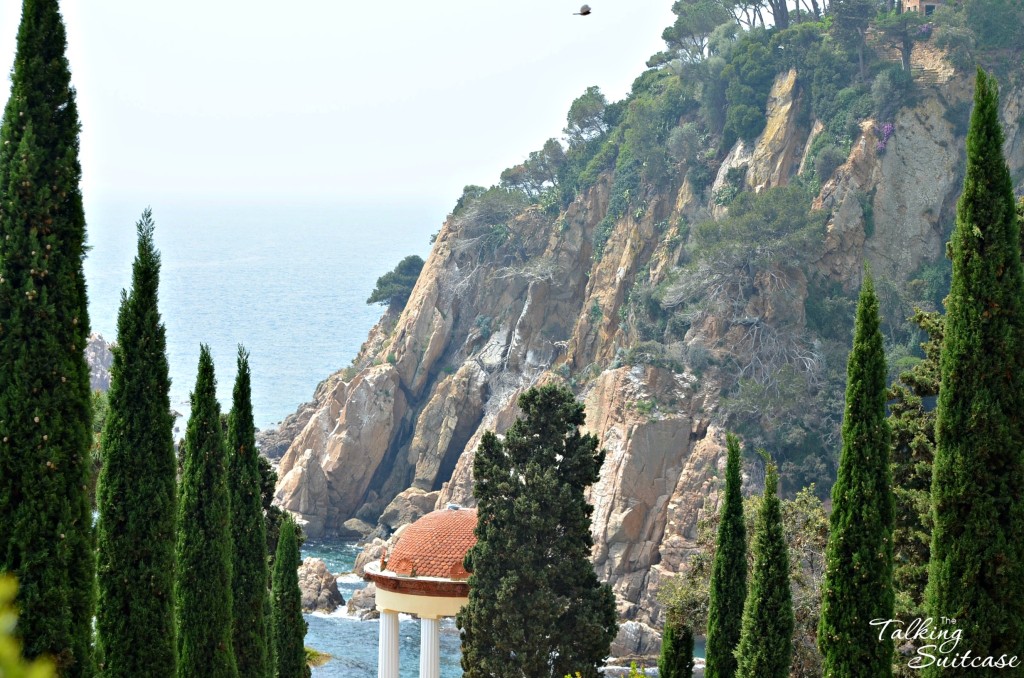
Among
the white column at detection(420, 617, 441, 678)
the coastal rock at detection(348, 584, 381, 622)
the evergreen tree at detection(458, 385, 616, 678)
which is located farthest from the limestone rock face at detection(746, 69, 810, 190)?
the white column at detection(420, 617, 441, 678)

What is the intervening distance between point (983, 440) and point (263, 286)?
4559 inches

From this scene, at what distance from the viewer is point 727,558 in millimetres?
22344

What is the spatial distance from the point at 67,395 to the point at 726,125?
2454 inches

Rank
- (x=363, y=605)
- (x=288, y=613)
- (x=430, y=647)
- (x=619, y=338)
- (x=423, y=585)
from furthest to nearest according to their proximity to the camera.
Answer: (x=619, y=338) → (x=363, y=605) → (x=430, y=647) → (x=423, y=585) → (x=288, y=613)

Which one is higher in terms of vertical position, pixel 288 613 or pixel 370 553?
pixel 288 613

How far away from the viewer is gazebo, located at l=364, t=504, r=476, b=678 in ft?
91.4

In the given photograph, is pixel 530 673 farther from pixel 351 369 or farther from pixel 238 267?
A: pixel 238 267

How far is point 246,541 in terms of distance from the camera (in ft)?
68.9

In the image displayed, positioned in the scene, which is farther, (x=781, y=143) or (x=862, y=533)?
(x=781, y=143)

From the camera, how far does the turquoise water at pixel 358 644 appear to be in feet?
164

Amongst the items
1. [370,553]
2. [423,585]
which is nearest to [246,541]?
[423,585]

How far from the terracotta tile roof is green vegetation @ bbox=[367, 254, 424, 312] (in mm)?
60821

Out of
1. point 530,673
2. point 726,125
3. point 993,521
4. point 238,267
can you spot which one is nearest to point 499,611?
point 530,673

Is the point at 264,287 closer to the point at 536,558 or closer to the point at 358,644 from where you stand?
the point at 358,644
